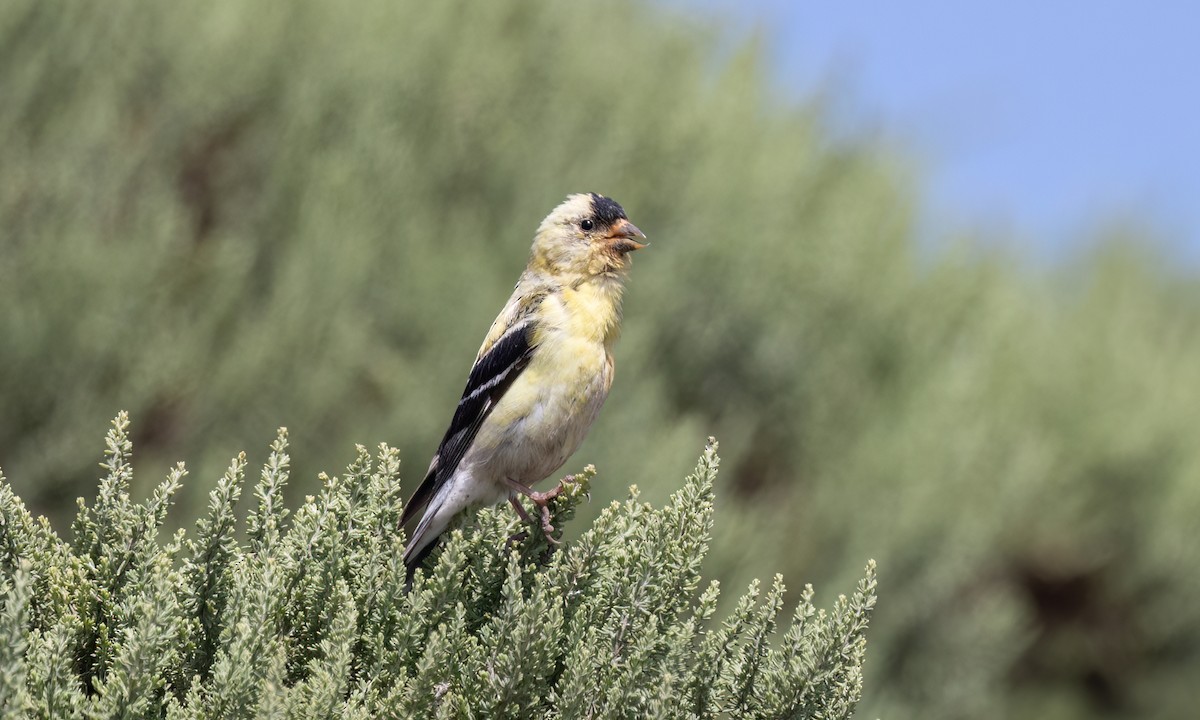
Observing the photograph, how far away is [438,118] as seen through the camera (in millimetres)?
9898

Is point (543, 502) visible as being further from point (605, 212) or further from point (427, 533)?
point (605, 212)

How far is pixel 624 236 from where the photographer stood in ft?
16.8

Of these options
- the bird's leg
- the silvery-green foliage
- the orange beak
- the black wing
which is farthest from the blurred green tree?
the silvery-green foliage

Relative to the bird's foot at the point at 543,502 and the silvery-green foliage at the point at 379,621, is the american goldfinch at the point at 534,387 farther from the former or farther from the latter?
the silvery-green foliage at the point at 379,621

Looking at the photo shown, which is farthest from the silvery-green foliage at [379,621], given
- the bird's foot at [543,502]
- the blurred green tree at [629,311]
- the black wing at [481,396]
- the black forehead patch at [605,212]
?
the blurred green tree at [629,311]

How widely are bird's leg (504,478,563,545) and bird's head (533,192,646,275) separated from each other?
2.69 ft

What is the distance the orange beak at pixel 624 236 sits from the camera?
199 inches

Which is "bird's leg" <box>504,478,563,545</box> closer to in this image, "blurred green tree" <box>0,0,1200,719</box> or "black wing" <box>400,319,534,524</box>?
"black wing" <box>400,319,534,524</box>

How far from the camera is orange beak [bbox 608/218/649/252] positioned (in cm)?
505

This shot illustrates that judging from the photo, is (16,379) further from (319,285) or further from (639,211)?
(639,211)

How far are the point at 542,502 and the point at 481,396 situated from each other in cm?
86

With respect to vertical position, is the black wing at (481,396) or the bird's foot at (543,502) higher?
the black wing at (481,396)

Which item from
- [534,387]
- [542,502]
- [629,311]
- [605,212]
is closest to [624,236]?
[605,212]

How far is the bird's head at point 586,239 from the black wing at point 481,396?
34 cm
